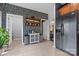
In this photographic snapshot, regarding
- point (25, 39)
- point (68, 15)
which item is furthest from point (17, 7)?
point (68, 15)

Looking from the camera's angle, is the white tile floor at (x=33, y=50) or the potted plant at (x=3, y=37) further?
the white tile floor at (x=33, y=50)

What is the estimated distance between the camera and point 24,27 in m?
3.29

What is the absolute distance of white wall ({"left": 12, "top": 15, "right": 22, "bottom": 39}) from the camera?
3.11 meters

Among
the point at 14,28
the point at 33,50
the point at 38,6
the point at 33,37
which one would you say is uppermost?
the point at 38,6

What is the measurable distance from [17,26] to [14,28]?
93 millimetres

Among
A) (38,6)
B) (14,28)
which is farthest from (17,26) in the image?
(38,6)

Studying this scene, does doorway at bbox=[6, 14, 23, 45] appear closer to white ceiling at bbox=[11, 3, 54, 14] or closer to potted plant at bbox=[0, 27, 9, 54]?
potted plant at bbox=[0, 27, 9, 54]

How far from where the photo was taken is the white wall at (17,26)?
3.11 metres

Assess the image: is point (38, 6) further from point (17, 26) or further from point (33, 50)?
point (33, 50)

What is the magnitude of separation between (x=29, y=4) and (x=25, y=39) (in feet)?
3.01

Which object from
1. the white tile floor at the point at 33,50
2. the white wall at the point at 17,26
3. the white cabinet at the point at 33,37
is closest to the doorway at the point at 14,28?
the white wall at the point at 17,26

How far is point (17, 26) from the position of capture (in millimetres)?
3160

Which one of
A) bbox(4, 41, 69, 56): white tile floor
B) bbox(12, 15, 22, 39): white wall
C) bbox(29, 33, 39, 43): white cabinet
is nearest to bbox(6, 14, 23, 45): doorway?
bbox(12, 15, 22, 39): white wall

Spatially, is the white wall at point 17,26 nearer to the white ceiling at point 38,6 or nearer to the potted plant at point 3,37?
the potted plant at point 3,37
